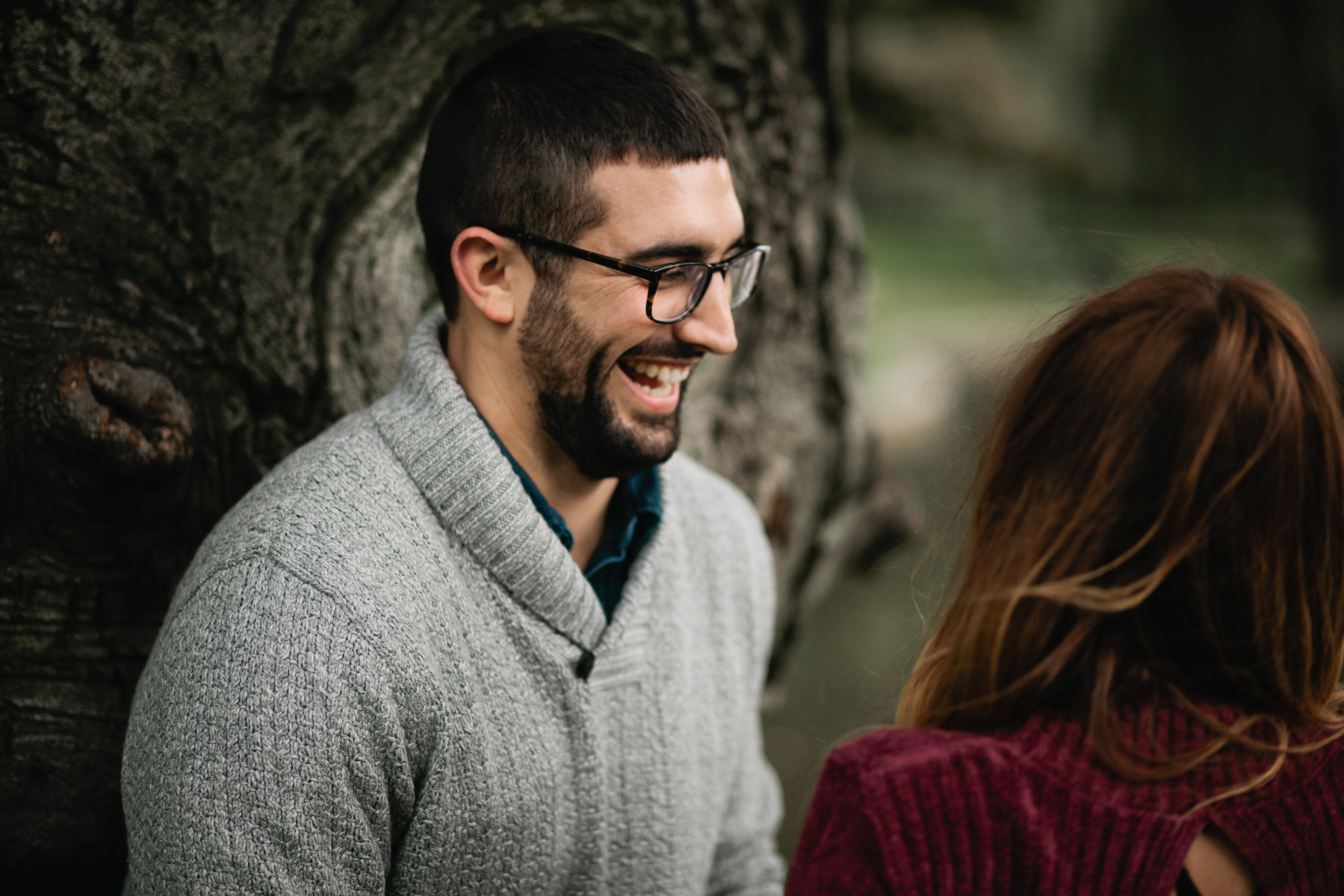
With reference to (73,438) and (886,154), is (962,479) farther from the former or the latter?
(886,154)

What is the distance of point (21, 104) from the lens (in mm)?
1312

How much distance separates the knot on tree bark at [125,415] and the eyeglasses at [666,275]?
1.85 feet

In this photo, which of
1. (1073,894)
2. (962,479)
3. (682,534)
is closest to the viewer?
(1073,894)

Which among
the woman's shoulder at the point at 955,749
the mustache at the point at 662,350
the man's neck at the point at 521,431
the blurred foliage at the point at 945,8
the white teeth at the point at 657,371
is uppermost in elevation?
the blurred foliage at the point at 945,8

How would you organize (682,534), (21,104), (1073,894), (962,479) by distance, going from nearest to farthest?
(1073,894), (962,479), (21,104), (682,534)

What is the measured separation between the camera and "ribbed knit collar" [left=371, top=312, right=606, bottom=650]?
4.17 ft

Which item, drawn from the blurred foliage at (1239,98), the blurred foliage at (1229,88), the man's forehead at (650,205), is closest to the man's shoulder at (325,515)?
the man's forehead at (650,205)

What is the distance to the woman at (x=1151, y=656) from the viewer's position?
0.87m

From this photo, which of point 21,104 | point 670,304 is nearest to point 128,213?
point 21,104

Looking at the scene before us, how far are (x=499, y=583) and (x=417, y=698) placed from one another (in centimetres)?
19

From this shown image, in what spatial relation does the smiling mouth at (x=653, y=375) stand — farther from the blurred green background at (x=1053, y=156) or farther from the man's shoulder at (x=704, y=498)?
the blurred green background at (x=1053, y=156)

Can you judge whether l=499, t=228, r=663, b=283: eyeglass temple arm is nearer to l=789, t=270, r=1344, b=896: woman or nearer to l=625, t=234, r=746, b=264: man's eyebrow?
l=625, t=234, r=746, b=264: man's eyebrow

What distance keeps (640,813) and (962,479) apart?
669 millimetres

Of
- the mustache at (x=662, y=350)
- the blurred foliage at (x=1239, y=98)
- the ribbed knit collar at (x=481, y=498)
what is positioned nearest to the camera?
the ribbed knit collar at (x=481, y=498)
